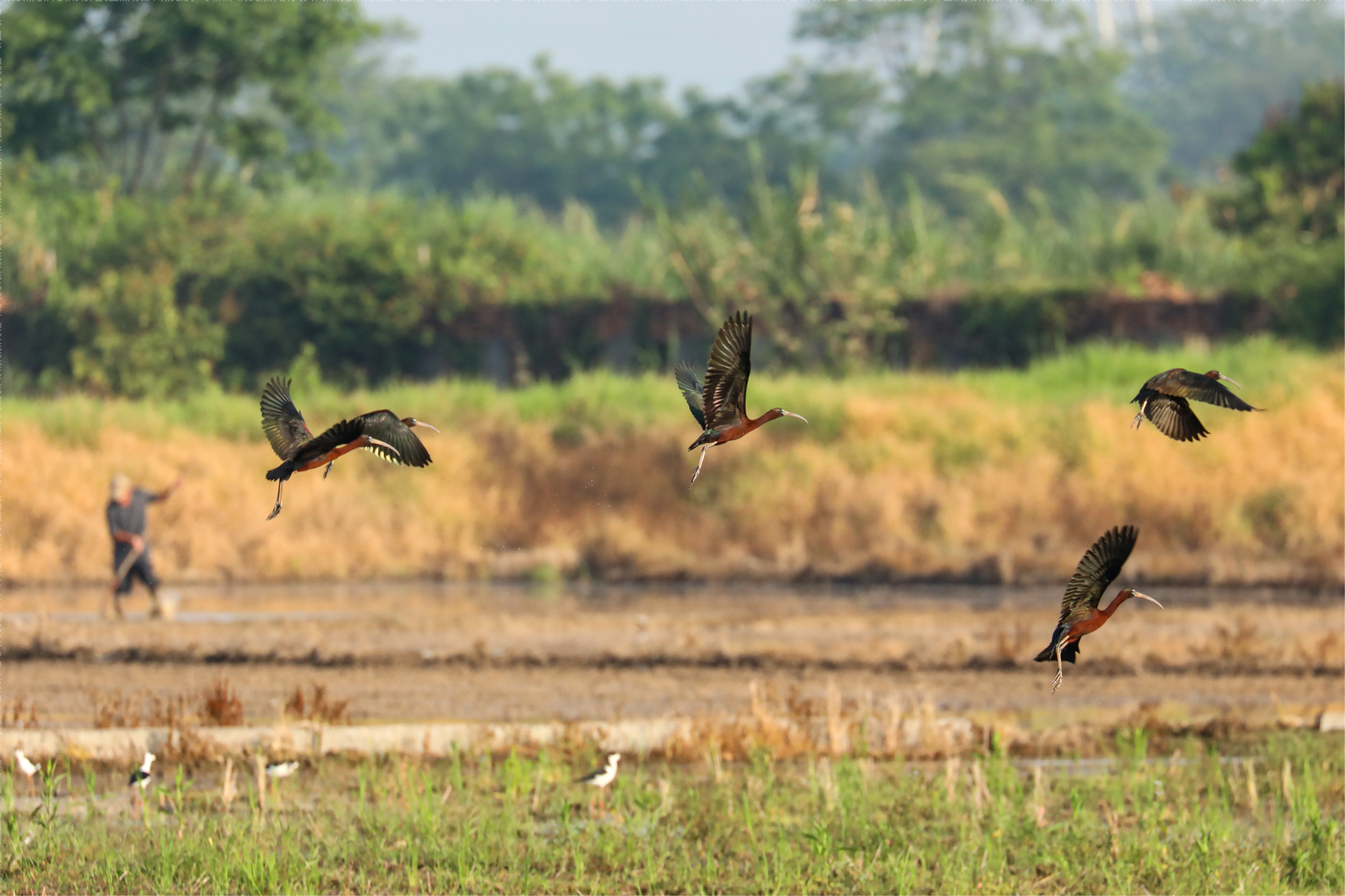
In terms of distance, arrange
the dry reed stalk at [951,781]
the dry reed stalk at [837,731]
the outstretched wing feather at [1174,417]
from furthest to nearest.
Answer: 1. the dry reed stalk at [837,731]
2. the dry reed stalk at [951,781]
3. the outstretched wing feather at [1174,417]

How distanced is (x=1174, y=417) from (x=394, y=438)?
1.75 metres

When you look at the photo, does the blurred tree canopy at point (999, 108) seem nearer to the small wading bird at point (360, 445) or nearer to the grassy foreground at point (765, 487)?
the grassy foreground at point (765, 487)

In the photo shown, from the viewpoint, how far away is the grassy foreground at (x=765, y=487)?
88.2ft

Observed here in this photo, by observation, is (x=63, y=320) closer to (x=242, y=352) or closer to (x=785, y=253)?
(x=242, y=352)

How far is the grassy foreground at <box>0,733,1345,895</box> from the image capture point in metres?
9.09

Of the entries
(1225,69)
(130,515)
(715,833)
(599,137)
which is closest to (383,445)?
(715,833)

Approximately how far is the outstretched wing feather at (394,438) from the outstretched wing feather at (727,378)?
2.02 ft

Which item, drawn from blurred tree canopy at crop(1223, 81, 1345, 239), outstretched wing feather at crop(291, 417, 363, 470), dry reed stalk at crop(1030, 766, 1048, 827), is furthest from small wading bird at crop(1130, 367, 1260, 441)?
blurred tree canopy at crop(1223, 81, 1345, 239)

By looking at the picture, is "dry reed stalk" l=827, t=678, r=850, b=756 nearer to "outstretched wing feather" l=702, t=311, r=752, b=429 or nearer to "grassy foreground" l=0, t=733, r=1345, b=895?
"grassy foreground" l=0, t=733, r=1345, b=895

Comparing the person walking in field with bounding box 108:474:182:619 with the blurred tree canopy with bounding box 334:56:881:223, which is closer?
the person walking in field with bounding box 108:474:182:619

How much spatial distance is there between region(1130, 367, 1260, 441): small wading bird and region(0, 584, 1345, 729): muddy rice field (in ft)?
29.3

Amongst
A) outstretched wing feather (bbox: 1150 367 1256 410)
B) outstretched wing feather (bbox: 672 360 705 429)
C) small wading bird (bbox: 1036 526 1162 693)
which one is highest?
outstretched wing feather (bbox: 1150 367 1256 410)

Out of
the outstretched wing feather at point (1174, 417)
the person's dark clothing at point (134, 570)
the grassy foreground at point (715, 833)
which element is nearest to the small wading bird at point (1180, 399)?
the outstretched wing feather at point (1174, 417)

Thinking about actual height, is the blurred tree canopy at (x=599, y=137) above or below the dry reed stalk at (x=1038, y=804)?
above
